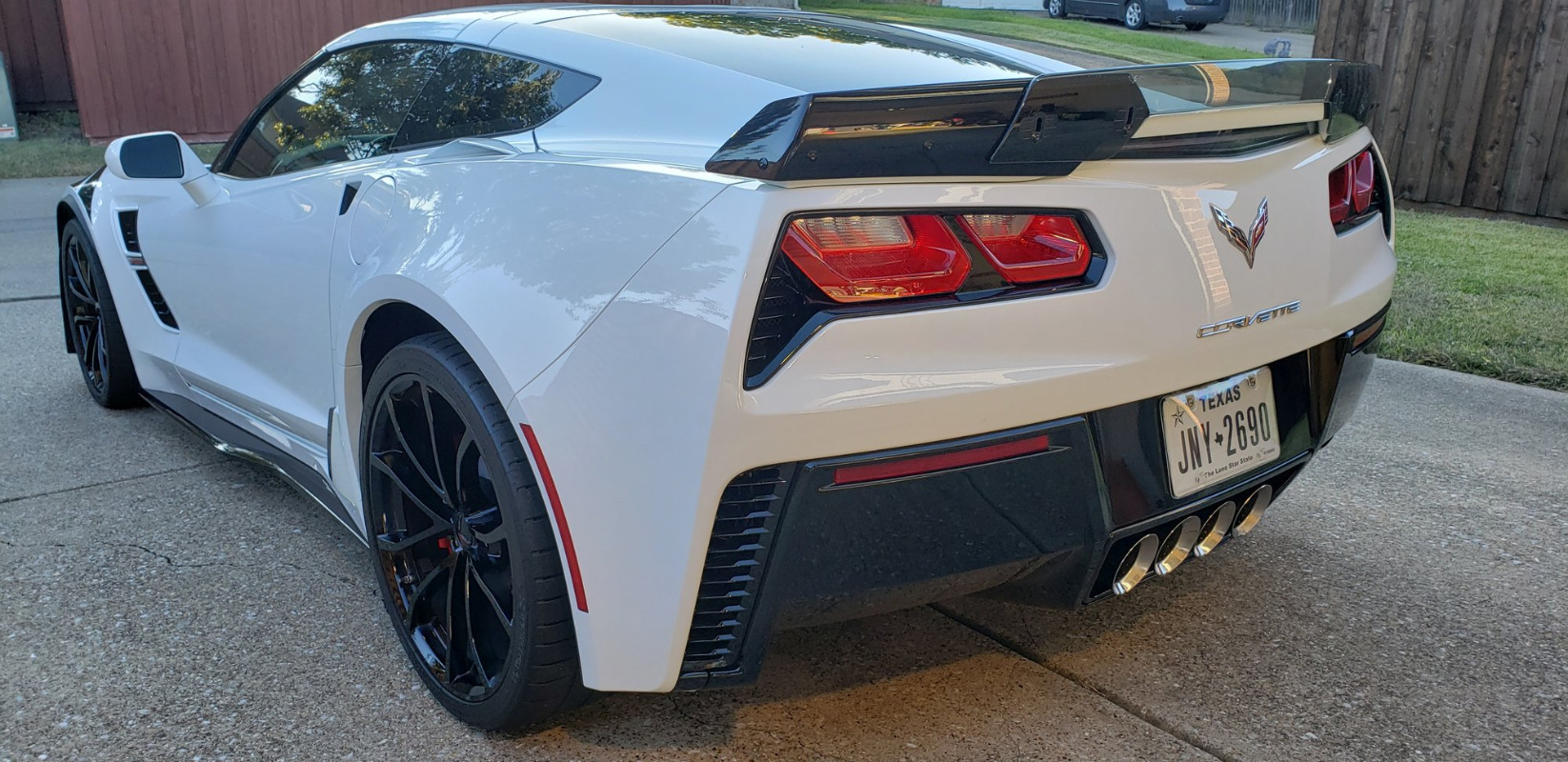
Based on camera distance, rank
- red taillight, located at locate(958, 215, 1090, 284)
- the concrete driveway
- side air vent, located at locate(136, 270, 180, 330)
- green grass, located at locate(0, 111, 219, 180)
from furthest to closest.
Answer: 1. green grass, located at locate(0, 111, 219, 180)
2. side air vent, located at locate(136, 270, 180, 330)
3. the concrete driveway
4. red taillight, located at locate(958, 215, 1090, 284)

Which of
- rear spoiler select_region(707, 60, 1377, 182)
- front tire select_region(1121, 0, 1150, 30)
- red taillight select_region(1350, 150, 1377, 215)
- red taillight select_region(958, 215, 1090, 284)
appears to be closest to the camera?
rear spoiler select_region(707, 60, 1377, 182)

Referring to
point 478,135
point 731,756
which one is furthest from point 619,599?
point 478,135

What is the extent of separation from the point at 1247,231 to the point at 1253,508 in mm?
661

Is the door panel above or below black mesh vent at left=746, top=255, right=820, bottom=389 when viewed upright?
below

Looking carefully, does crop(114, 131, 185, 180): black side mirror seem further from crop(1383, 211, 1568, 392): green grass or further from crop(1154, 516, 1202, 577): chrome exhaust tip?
crop(1383, 211, 1568, 392): green grass

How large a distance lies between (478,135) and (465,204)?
1.07ft

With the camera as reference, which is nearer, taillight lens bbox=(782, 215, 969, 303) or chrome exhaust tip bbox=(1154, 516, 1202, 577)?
taillight lens bbox=(782, 215, 969, 303)

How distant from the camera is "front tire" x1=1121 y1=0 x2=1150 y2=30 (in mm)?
23562

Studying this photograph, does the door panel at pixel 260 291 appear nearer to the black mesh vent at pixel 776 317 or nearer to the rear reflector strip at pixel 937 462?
the black mesh vent at pixel 776 317

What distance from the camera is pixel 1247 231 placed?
214 centimetres

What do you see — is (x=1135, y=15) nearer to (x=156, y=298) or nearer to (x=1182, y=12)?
(x=1182, y=12)

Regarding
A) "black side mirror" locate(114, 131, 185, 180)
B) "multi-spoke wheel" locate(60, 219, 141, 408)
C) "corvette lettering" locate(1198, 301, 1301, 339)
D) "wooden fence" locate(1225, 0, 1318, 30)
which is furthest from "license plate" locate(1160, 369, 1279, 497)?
"wooden fence" locate(1225, 0, 1318, 30)

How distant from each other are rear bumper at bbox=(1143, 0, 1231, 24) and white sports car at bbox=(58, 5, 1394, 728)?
22270 mm

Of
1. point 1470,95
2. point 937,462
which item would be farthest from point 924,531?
point 1470,95
